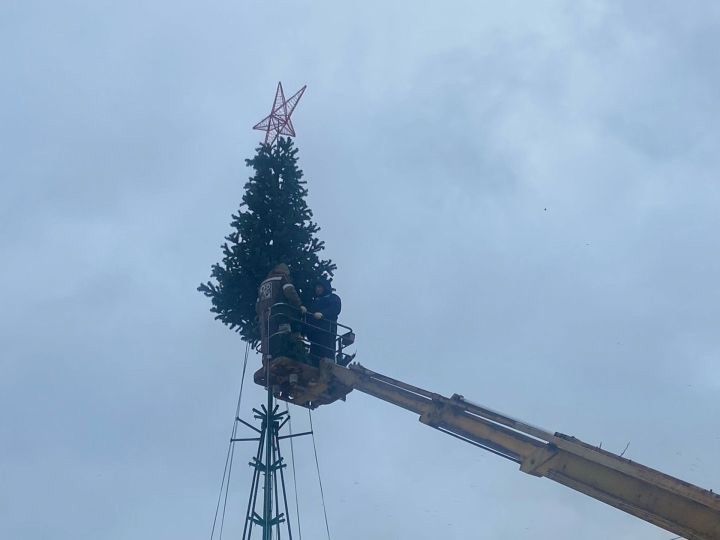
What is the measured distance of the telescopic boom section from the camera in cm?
1451

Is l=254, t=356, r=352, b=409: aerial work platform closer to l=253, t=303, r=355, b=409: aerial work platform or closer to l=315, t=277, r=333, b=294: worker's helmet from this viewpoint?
l=253, t=303, r=355, b=409: aerial work platform

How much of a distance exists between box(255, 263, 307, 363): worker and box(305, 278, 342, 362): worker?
1.13ft

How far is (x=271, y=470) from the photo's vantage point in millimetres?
20000

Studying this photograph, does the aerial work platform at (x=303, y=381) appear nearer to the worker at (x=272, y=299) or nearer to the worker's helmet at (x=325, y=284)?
the worker at (x=272, y=299)

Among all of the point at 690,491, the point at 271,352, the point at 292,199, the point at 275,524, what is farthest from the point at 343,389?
the point at 690,491

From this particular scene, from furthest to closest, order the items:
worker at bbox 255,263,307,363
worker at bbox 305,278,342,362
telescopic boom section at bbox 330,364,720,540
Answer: worker at bbox 305,278,342,362 < worker at bbox 255,263,307,363 < telescopic boom section at bbox 330,364,720,540

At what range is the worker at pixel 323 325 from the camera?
20.0 m

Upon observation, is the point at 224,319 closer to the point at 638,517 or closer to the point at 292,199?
the point at 292,199

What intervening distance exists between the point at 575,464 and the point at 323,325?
6.25m

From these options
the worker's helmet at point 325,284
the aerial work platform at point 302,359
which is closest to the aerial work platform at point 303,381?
the aerial work platform at point 302,359

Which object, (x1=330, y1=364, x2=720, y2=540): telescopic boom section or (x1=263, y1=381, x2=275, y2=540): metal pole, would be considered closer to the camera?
(x1=330, y1=364, x2=720, y2=540): telescopic boom section

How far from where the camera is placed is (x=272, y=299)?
2005 cm

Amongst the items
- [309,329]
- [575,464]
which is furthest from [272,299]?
[575,464]

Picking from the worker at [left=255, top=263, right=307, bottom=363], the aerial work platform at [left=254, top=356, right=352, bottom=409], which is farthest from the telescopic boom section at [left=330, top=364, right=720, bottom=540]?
the worker at [left=255, top=263, right=307, bottom=363]
